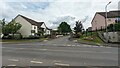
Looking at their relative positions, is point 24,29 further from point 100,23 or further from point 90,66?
point 90,66

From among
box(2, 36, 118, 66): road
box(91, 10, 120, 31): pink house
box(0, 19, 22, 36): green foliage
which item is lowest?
box(2, 36, 118, 66): road

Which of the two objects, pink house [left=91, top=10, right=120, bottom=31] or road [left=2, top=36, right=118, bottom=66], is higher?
pink house [left=91, top=10, right=120, bottom=31]

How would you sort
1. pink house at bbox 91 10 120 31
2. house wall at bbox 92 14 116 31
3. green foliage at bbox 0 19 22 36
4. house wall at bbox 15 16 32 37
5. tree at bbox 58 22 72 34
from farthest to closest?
tree at bbox 58 22 72 34
house wall at bbox 15 16 32 37
green foliage at bbox 0 19 22 36
pink house at bbox 91 10 120 31
house wall at bbox 92 14 116 31

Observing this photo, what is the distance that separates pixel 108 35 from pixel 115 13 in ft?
97.5

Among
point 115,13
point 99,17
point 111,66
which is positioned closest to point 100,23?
point 99,17

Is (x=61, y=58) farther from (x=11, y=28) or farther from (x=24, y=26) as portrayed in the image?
(x=24, y=26)

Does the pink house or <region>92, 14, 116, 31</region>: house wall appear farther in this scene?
the pink house

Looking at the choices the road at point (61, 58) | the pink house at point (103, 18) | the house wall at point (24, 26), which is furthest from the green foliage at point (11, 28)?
the road at point (61, 58)

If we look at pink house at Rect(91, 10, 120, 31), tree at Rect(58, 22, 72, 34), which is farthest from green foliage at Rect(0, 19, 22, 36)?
tree at Rect(58, 22, 72, 34)

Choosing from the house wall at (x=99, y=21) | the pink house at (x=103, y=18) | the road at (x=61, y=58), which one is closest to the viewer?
the road at (x=61, y=58)

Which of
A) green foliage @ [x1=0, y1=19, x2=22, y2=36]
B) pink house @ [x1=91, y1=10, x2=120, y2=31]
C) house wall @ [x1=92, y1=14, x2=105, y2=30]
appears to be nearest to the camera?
pink house @ [x1=91, y1=10, x2=120, y2=31]

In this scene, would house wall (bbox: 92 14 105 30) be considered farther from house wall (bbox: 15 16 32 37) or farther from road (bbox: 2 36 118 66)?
road (bbox: 2 36 118 66)

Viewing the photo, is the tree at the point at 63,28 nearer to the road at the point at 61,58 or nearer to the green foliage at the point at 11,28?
the green foliage at the point at 11,28

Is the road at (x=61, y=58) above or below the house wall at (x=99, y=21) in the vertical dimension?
below
